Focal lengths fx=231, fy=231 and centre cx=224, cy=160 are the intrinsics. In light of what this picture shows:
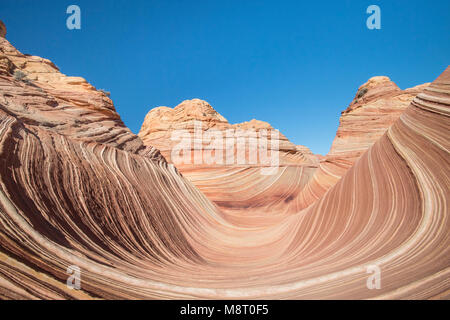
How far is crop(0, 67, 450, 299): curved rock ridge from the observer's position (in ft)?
3.71

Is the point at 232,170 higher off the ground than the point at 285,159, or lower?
lower

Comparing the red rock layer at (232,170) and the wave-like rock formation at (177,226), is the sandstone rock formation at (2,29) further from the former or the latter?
the red rock layer at (232,170)

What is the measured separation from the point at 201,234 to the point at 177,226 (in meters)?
0.54

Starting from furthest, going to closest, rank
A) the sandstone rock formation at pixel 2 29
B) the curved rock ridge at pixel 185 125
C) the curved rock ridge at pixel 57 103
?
the curved rock ridge at pixel 185 125, the sandstone rock formation at pixel 2 29, the curved rock ridge at pixel 57 103

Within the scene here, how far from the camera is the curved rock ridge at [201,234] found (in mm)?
1131

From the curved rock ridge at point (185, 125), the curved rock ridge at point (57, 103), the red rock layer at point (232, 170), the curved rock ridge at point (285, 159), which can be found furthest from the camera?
the curved rock ridge at point (185, 125)

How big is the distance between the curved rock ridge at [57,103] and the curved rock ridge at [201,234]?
0.51 m

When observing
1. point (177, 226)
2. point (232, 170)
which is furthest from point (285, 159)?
point (177, 226)

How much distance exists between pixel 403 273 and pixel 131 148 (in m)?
4.58

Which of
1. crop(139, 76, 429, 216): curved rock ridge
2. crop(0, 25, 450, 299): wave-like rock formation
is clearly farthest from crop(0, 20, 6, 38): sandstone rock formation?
crop(139, 76, 429, 216): curved rock ridge

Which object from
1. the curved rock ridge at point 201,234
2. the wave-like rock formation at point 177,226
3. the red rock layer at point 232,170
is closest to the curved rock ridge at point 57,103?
the wave-like rock formation at point 177,226

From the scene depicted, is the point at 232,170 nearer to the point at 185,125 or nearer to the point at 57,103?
the point at 185,125

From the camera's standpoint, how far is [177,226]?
12.4ft

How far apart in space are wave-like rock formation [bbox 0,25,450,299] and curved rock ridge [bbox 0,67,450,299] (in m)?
0.01
